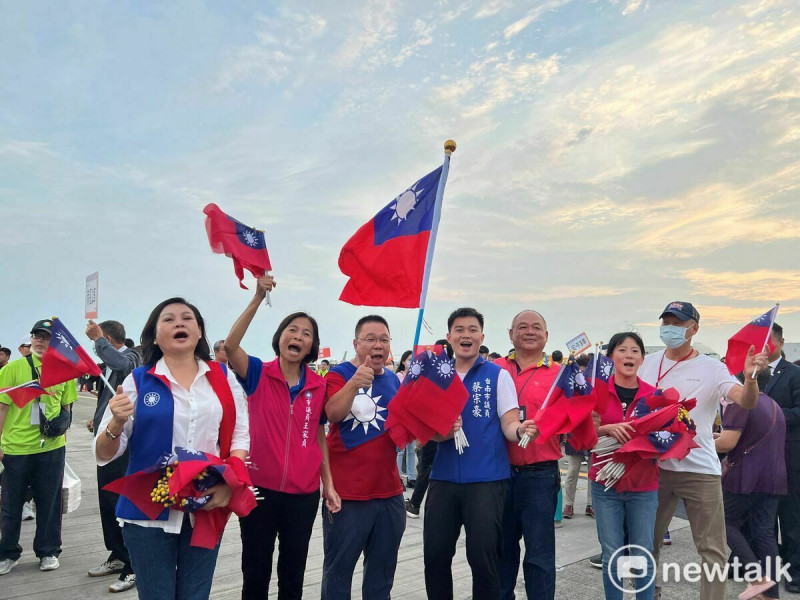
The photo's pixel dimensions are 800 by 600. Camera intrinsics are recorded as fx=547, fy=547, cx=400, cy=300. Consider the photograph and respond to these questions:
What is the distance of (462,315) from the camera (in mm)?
3943

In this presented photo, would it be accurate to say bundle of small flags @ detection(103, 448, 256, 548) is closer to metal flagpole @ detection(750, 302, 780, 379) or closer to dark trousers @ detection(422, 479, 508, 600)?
dark trousers @ detection(422, 479, 508, 600)

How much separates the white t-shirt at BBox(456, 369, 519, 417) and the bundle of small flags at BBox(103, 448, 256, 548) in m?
1.72

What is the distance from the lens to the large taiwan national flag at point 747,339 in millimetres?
4453

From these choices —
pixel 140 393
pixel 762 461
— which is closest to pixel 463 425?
pixel 140 393

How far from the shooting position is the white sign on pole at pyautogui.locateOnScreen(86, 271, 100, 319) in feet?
14.3

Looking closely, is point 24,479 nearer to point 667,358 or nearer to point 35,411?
point 35,411

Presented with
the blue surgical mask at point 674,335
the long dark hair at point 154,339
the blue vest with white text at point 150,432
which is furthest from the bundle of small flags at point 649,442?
the blue vest with white text at point 150,432

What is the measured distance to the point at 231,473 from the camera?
2.67 meters

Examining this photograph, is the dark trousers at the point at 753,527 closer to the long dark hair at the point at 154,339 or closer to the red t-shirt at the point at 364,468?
the red t-shirt at the point at 364,468

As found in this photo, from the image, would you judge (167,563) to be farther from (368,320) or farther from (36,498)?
(36,498)

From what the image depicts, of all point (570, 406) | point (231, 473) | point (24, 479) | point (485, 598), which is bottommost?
point (485, 598)

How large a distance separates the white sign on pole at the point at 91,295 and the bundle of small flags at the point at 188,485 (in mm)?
2148

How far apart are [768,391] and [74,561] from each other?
7058mm

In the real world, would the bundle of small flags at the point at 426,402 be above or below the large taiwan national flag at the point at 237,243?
below
